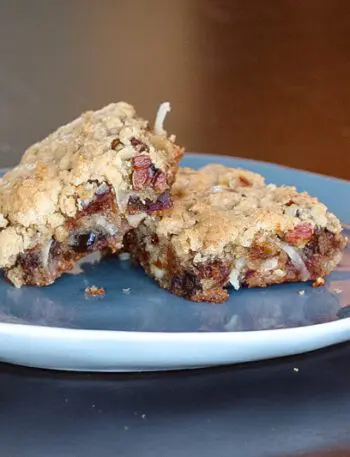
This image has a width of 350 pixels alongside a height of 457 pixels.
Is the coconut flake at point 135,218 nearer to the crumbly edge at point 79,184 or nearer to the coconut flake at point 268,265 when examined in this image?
the crumbly edge at point 79,184

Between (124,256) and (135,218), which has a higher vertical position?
(135,218)

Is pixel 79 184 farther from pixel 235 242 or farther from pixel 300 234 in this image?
pixel 300 234
